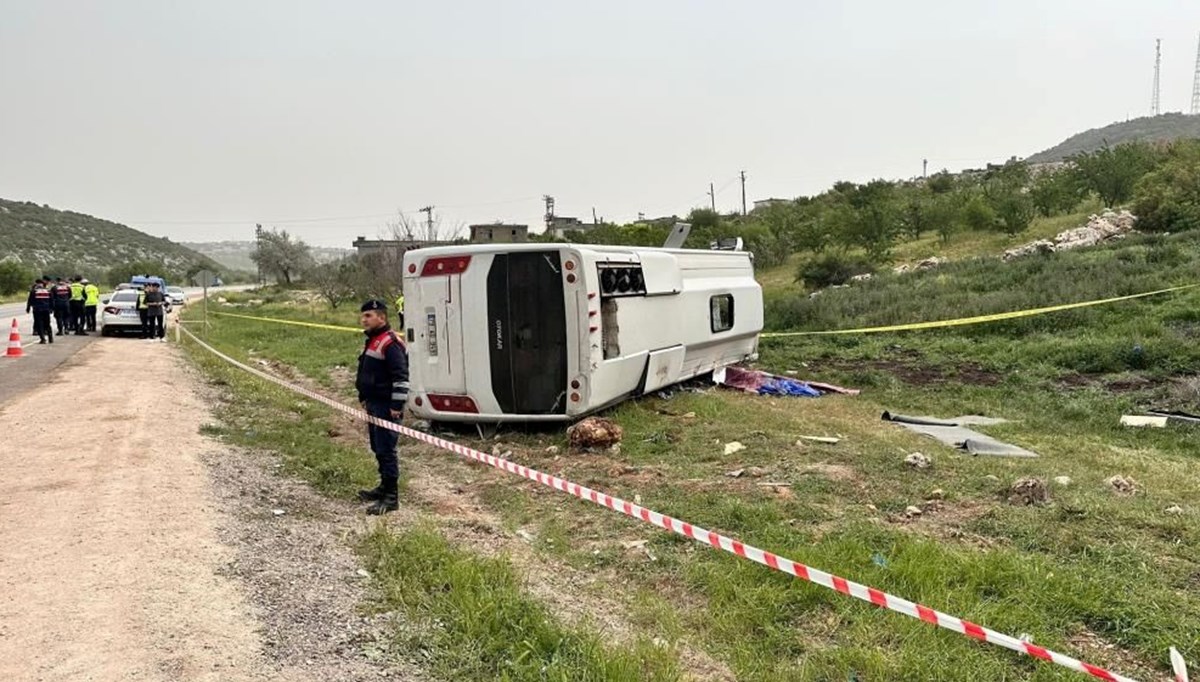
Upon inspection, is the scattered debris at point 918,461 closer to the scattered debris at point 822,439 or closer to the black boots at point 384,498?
the scattered debris at point 822,439

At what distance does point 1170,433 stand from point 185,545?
9897 millimetres

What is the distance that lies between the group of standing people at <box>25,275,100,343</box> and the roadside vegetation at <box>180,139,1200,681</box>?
11.1 m

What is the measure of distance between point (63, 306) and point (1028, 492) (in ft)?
79.6

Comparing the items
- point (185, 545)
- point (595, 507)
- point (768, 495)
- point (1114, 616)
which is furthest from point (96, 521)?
point (1114, 616)

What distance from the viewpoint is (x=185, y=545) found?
4.81 m

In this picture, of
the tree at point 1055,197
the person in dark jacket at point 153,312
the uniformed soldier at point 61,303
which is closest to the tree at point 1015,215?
the tree at point 1055,197

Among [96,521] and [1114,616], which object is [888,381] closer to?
[1114,616]

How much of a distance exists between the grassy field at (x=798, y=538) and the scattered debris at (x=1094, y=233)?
595 inches

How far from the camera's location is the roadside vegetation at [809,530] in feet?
12.3

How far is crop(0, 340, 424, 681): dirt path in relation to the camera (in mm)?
3438

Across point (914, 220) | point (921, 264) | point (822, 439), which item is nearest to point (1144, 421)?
point (822, 439)

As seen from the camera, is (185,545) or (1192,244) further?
(1192,244)

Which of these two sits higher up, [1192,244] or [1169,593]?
[1192,244]

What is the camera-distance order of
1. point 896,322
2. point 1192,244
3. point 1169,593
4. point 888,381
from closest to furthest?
1. point 1169,593
2. point 888,381
3. point 896,322
4. point 1192,244
